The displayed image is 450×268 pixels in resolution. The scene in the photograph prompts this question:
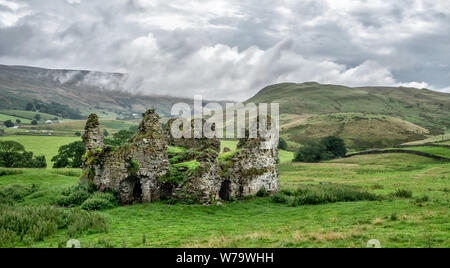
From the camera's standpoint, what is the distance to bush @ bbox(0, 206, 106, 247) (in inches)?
572

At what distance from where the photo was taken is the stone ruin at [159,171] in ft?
79.8

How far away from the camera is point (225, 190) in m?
27.8

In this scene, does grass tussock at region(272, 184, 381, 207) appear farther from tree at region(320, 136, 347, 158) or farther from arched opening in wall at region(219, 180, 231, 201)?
tree at region(320, 136, 347, 158)

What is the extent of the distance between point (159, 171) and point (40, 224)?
10.9 meters

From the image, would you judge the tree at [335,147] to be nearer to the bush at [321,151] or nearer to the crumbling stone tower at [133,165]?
the bush at [321,151]

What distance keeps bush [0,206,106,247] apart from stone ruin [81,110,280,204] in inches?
253

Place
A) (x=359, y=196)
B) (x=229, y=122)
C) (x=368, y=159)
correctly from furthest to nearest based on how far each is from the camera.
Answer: (x=229, y=122)
(x=368, y=159)
(x=359, y=196)

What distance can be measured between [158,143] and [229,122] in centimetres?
17431

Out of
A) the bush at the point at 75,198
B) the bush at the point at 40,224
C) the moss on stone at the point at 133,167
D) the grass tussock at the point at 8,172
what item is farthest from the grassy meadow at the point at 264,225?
the grass tussock at the point at 8,172

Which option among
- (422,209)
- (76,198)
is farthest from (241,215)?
(76,198)

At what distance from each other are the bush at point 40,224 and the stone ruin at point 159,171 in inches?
253

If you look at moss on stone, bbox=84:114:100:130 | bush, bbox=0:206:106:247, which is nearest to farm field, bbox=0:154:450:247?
bush, bbox=0:206:106:247

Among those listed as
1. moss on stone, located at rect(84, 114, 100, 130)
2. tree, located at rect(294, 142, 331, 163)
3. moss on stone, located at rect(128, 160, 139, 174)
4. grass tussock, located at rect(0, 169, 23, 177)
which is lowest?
tree, located at rect(294, 142, 331, 163)
